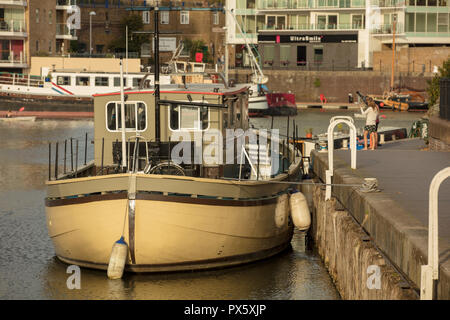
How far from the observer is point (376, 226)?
13023 mm

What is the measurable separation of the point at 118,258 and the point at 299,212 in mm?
4605

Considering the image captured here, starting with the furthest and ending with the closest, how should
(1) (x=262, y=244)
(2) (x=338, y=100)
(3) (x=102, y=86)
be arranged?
(2) (x=338, y=100)
(3) (x=102, y=86)
(1) (x=262, y=244)

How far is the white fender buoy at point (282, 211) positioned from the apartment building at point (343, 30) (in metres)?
67.9

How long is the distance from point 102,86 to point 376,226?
5277cm

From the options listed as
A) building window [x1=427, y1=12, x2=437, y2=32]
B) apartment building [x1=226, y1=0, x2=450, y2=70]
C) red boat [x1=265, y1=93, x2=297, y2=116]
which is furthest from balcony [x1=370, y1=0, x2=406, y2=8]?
red boat [x1=265, y1=93, x2=297, y2=116]

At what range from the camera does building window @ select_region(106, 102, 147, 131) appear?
18.6m

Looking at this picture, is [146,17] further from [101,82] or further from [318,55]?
[101,82]

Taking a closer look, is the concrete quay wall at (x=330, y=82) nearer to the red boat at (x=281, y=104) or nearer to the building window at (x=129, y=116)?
the red boat at (x=281, y=104)

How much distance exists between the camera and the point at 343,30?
86.2m

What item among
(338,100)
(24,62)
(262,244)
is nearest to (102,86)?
(24,62)

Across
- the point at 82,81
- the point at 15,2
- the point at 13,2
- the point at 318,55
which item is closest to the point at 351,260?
the point at 82,81

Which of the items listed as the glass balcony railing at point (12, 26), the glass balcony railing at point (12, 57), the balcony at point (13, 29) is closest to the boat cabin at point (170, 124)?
the glass balcony railing at point (12, 57)
